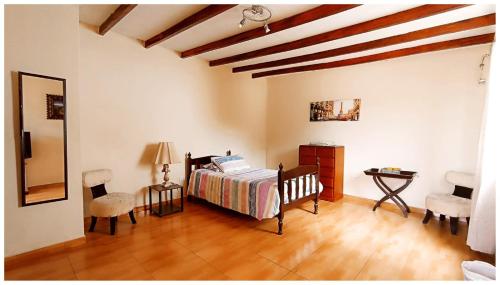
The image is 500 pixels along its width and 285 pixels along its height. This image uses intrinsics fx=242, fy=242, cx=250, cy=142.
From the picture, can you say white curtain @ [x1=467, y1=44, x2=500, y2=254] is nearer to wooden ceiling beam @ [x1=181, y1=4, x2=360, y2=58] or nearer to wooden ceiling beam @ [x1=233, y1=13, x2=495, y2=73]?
wooden ceiling beam @ [x1=233, y1=13, x2=495, y2=73]

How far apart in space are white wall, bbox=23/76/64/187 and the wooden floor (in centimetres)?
78

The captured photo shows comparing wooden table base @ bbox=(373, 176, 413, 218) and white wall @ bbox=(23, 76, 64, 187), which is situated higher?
white wall @ bbox=(23, 76, 64, 187)

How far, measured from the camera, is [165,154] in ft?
11.8

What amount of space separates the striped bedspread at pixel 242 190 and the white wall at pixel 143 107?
59 centimetres

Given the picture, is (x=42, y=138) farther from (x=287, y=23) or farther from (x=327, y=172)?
(x=327, y=172)

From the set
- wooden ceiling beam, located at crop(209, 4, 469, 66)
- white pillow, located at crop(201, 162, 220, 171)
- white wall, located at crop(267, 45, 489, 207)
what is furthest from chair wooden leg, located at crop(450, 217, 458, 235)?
white pillow, located at crop(201, 162, 220, 171)

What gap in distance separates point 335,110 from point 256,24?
2.44 m

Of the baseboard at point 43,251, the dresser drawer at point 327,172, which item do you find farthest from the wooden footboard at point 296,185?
the baseboard at point 43,251

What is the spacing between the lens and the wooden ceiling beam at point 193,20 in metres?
2.38

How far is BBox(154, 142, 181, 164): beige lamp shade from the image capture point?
3.57 meters

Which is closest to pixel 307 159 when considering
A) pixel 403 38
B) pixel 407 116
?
pixel 407 116

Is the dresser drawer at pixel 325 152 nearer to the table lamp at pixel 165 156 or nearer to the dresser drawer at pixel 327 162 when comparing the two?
the dresser drawer at pixel 327 162

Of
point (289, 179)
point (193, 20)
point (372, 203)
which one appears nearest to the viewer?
point (193, 20)

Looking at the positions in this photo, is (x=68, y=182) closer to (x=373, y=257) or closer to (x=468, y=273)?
(x=373, y=257)
